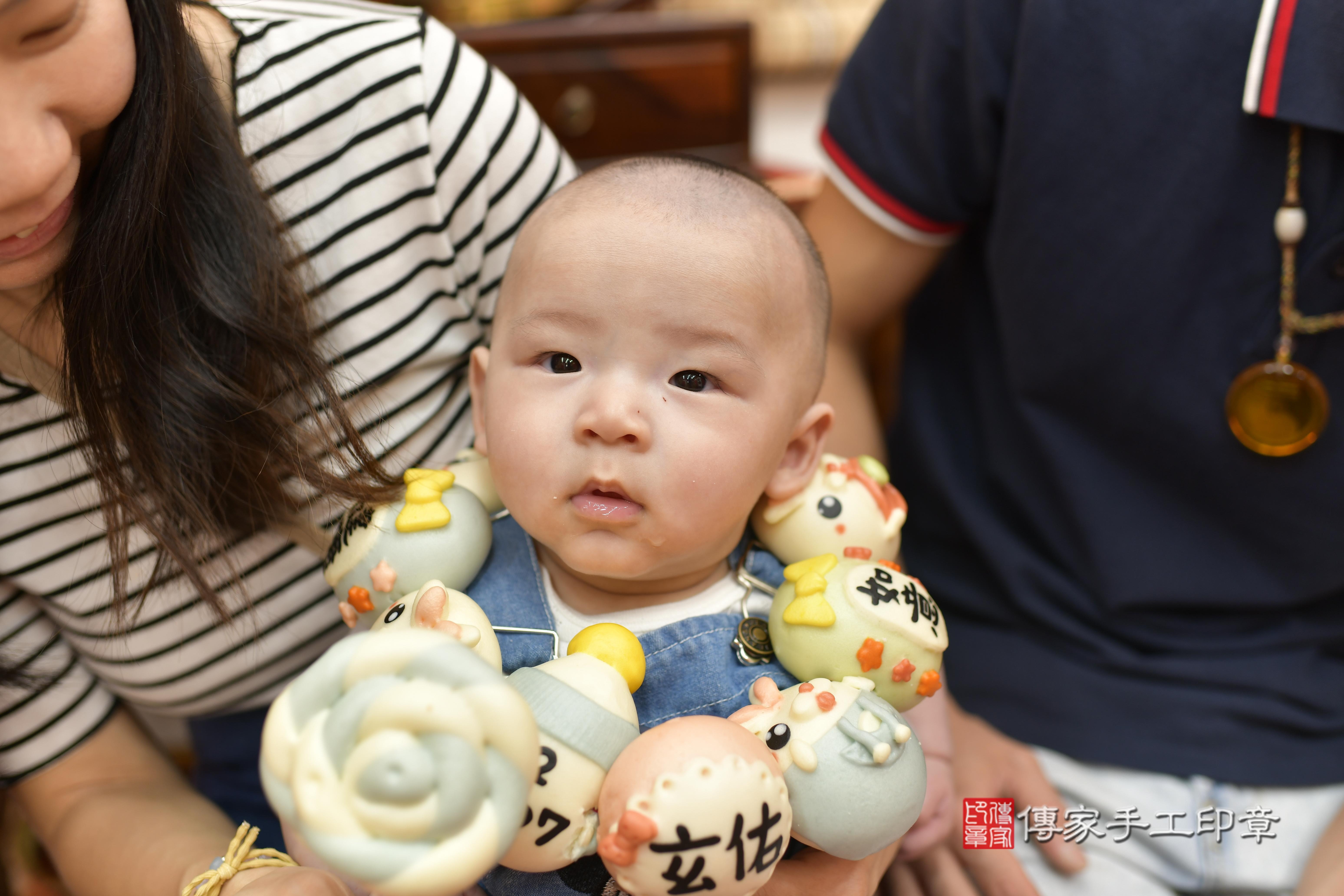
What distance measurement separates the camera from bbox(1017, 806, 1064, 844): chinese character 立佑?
0.95 meters

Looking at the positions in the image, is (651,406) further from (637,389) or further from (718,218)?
(718,218)

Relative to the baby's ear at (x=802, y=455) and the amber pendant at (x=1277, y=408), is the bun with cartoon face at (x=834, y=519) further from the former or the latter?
the amber pendant at (x=1277, y=408)

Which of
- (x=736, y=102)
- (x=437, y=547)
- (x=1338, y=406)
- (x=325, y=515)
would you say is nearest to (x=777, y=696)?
(x=437, y=547)

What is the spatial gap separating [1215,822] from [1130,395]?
1.39ft

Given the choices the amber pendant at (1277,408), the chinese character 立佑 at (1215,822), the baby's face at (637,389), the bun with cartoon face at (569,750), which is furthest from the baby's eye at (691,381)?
the chinese character 立佑 at (1215,822)

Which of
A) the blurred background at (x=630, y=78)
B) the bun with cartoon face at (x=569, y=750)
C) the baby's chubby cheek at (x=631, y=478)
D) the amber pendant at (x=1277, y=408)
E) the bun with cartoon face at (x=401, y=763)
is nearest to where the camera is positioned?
the bun with cartoon face at (x=401, y=763)

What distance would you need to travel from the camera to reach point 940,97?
3.26 feet

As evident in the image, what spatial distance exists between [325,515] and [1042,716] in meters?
0.76

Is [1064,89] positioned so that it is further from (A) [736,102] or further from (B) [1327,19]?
(A) [736,102]

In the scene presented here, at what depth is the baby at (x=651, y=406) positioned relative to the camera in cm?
71

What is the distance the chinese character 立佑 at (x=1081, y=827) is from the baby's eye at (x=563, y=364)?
665mm

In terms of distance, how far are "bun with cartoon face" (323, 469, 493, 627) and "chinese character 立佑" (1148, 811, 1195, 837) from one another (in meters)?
0.70

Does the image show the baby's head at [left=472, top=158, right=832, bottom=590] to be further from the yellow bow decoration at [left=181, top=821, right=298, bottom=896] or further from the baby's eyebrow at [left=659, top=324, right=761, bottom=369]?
the yellow bow decoration at [left=181, top=821, right=298, bottom=896]

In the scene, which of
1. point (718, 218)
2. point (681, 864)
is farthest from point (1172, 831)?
point (718, 218)
